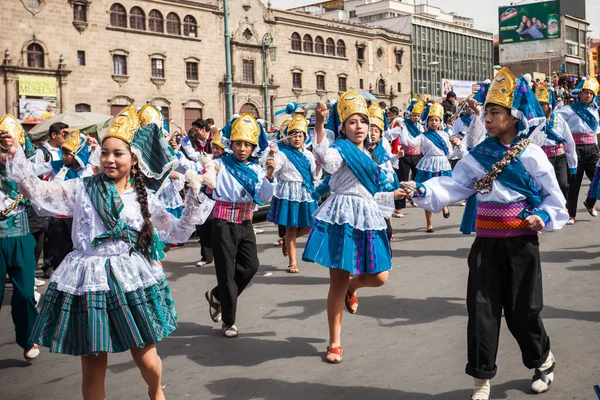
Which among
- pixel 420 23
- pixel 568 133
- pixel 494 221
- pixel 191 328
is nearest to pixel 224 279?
pixel 191 328

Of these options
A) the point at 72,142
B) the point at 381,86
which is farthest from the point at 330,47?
the point at 72,142

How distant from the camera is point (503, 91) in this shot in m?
4.40

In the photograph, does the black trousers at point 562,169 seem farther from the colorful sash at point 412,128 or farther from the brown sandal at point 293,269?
the brown sandal at point 293,269

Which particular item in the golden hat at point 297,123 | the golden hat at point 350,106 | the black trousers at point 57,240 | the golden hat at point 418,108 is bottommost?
the black trousers at point 57,240

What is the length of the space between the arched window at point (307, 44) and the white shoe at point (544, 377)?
168ft

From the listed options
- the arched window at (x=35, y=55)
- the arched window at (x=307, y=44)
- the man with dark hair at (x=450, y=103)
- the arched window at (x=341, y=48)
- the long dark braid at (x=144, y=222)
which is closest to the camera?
the long dark braid at (x=144, y=222)

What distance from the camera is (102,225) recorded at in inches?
159

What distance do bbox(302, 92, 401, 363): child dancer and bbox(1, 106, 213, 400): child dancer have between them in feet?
4.32

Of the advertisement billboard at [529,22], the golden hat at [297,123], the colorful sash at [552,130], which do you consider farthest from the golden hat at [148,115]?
the advertisement billboard at [529,22]

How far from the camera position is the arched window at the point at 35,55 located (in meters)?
38.4

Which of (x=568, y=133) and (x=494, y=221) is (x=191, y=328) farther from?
(x=568, y=133)

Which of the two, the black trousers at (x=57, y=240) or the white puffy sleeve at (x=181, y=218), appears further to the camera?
the black trousers at (x=57, y=240)

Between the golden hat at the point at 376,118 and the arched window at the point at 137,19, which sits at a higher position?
the arched window at the point at 137,19

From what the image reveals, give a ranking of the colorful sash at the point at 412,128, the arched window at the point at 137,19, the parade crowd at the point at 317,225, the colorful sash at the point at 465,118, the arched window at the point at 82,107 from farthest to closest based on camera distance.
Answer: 1. the arched window at the point at 137,19
2. the arched window at the point at 82,107
3. the colorful sash at the point at 412,128
4. the colorful sash at the point at 465,118
5. the parade crowd at the point at 317,225
